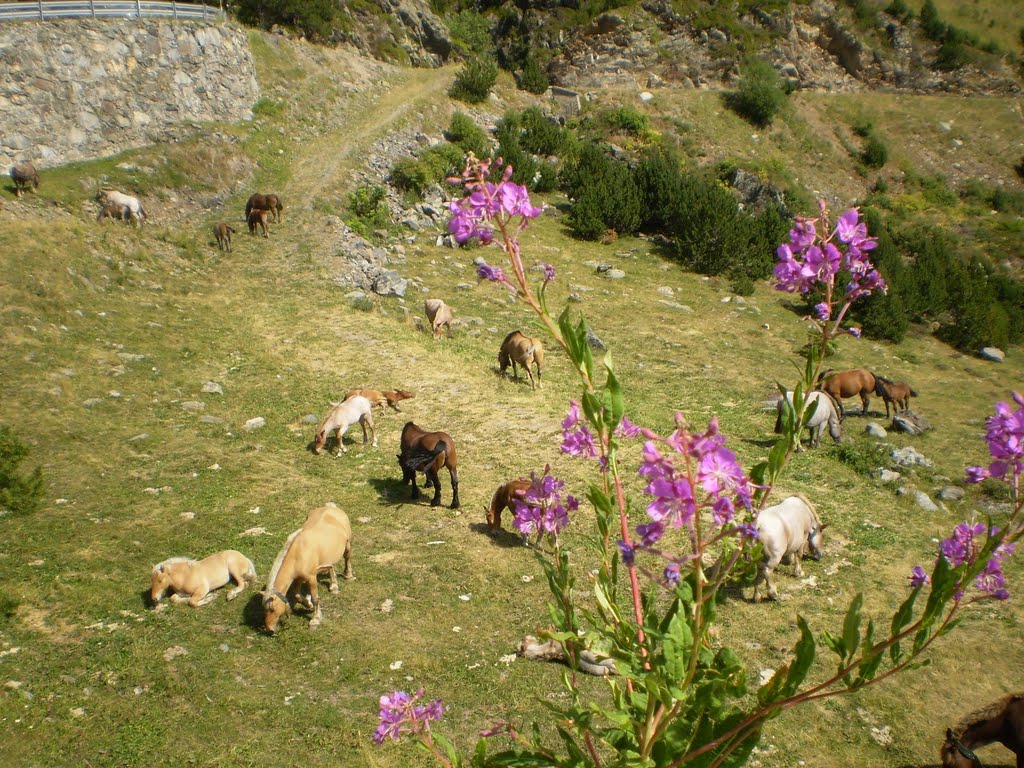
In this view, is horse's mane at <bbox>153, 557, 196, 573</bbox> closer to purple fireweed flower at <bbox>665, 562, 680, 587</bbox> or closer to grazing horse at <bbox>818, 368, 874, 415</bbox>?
purple fireweed flower at <bbox>665, 562, 680, 587</bbox>

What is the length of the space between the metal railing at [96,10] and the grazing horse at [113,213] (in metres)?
7.95

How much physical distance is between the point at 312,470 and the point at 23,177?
14.1 m

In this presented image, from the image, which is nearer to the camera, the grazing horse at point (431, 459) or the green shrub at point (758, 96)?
the grazing horse at point (431, 459)

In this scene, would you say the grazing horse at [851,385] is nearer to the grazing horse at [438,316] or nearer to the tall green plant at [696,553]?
the grazing horse at [438,316]

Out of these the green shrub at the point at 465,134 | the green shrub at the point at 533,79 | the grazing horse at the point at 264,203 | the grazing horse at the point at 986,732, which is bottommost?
the grazing horse at the point at 986,732

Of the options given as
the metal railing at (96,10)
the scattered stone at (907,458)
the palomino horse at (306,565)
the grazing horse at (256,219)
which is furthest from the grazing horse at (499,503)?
the metal railing at (96,10)

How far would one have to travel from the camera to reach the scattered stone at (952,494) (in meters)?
11.5

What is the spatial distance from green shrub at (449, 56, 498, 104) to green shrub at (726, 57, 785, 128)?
12.9 metres

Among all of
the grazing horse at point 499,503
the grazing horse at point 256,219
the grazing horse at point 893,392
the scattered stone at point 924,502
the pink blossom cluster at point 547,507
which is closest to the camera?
the pink blossom cluster at point 547,507

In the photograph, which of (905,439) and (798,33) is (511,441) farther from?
(798,33)

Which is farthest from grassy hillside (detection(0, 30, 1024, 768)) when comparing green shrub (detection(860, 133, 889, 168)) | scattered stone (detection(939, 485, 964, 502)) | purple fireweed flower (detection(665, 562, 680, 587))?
green shrub (detection(860, 133, 889, 168))

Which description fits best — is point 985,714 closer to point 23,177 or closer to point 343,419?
point 343,419

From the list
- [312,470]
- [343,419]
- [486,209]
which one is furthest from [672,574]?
[343,419]

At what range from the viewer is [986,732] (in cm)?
595
